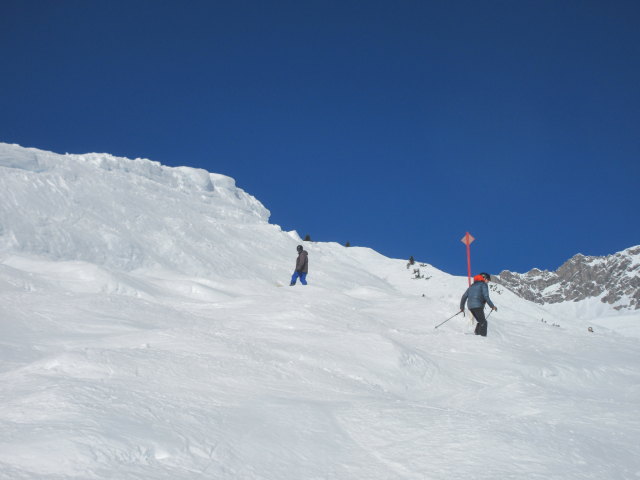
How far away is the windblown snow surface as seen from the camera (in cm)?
423

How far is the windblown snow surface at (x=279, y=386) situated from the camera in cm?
423

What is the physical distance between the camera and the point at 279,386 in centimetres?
671

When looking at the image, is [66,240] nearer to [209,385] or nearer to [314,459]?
[209,385]

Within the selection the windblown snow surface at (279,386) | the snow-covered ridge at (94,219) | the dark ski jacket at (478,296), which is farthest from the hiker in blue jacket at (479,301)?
the snow-covered ridge at (94,219)

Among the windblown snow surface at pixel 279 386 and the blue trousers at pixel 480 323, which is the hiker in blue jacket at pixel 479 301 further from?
the windblown snow surface at pixel 279 386

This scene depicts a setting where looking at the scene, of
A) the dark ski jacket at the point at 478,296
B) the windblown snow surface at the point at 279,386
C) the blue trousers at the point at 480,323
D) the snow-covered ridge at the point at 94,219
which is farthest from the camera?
the snow-covered ridge at the point at 94,219

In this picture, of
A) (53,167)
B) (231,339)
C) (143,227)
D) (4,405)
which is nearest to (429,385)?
(231,339)

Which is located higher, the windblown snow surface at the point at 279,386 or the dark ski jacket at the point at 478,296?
the dark ski jacket at the point at 478,296

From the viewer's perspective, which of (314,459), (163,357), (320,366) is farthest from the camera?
(320,366)

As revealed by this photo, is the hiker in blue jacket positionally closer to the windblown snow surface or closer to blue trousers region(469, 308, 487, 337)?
blue trousers region(469, 308, 487, 337)

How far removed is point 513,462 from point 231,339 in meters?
→ 5.34

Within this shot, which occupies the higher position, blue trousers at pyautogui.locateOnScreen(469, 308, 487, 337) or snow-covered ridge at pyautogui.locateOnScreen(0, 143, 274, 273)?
snow-covered ridge at pyautogui.locateOnScreen(0, 143, 274, 273)

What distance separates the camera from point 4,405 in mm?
4621

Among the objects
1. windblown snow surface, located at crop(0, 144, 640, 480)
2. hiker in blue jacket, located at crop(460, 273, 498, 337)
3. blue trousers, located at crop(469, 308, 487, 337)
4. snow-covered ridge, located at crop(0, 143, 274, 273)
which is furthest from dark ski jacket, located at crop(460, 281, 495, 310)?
snow-covered ridge, located at crop(0, 143, 274, 273)
